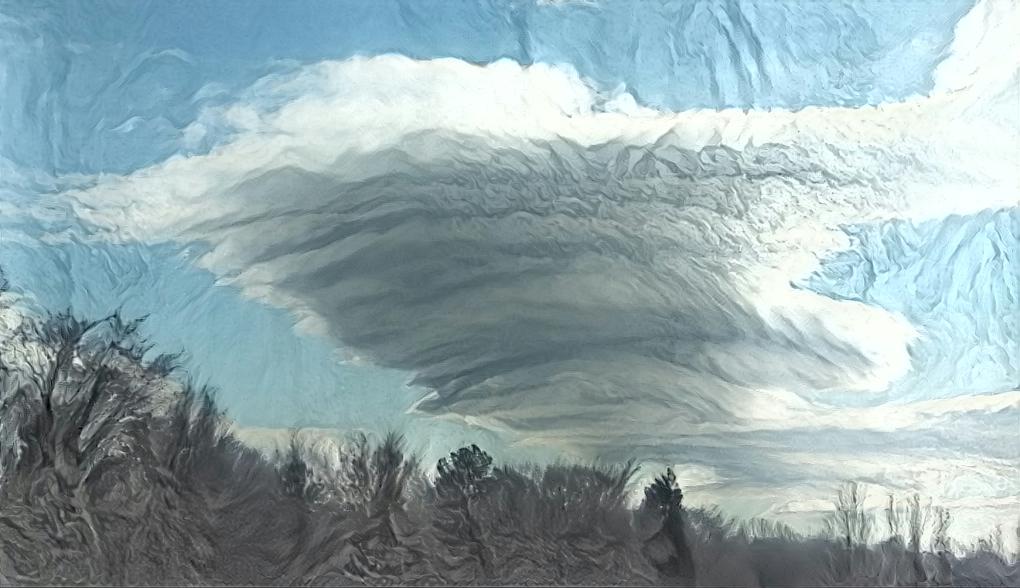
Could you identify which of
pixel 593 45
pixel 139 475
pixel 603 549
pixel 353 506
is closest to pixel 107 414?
pixel 139 475

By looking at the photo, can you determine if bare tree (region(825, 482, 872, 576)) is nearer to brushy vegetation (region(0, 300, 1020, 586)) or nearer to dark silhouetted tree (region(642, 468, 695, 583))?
brushy vegetation (region(0, 300, 1020, 586))

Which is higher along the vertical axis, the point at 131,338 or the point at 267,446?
the point at 131,338

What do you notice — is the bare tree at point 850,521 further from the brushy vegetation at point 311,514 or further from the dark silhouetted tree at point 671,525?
the dark silhouetted tree at point 671,525

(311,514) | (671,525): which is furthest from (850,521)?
(311,514)

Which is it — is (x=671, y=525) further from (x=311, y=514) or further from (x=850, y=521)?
(x=311, y=514)

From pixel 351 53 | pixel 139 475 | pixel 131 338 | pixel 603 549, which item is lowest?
pixel 603 549

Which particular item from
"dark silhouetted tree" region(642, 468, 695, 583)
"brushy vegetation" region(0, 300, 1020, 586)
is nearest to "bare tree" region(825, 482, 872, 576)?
"brushy vegetation" region(0, 300, 1020, 586)

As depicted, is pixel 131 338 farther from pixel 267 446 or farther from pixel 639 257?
pixel 639 257

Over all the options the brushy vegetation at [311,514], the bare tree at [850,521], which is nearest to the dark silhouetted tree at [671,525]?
the brushy vegetation at [311,514]
